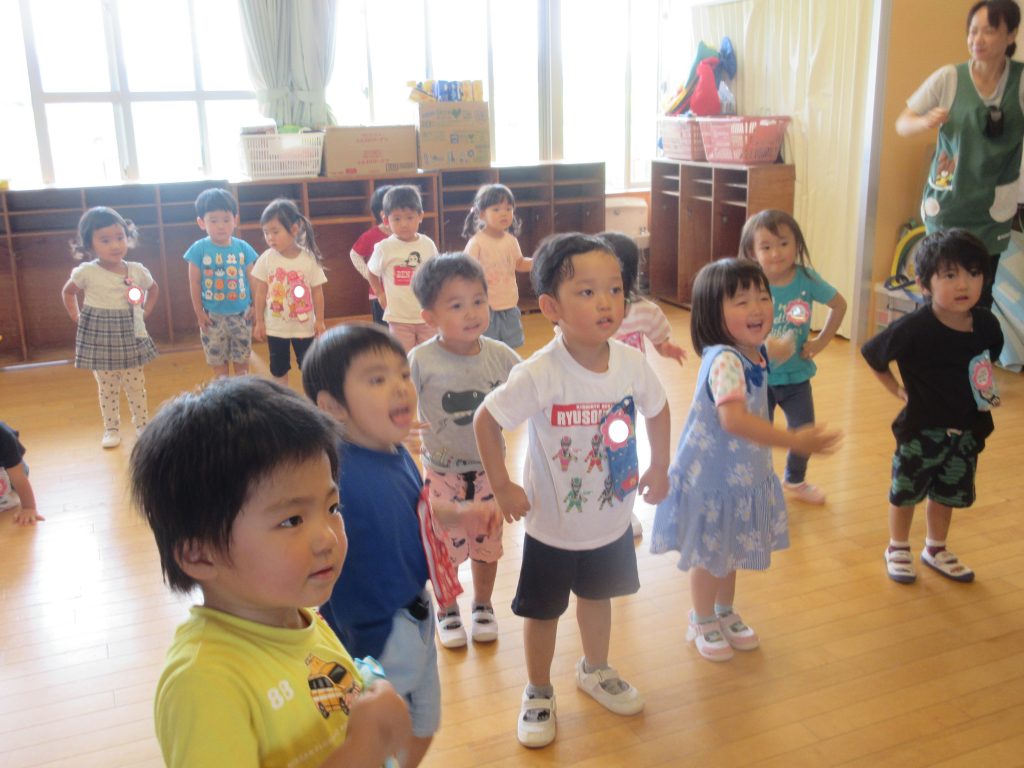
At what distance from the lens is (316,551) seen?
96cm

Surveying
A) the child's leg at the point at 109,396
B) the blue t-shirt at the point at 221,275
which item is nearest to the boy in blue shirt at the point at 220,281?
the blue t-shirt at the point at 221,275

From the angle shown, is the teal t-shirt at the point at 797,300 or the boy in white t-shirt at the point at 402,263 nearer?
the teal t-shirt at the point at 797,300

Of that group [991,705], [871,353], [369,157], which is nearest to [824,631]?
[991,705]

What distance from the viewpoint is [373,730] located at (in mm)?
994

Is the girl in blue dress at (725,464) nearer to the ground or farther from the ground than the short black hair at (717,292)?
nearer to the ground

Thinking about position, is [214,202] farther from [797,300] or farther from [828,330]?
[828,330]

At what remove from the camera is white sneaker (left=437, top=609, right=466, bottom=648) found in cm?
246

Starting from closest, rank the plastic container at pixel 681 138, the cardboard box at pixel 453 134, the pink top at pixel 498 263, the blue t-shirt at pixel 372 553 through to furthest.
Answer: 1. the blue t-shirt at pixel 372 553
2. the pink top at pixel 498 263
3. the cardboard box at pixel 453 134
4. the plastic container at pixel 681 138

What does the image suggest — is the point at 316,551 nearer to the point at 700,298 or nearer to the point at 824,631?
the point at 700,298

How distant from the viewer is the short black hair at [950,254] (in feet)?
7.93

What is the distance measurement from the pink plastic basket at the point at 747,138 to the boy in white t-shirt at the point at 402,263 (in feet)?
8.74

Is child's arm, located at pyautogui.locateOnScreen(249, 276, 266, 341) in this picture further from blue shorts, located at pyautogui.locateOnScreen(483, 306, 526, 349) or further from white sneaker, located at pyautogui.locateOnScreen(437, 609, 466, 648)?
white sneaker, located at pyautogui.locateOnScreen(437, 609, 466, 648)

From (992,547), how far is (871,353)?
2.95 ft

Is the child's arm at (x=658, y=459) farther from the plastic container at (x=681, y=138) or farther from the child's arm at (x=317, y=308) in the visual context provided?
the plastic container at (x=681, y=138)
